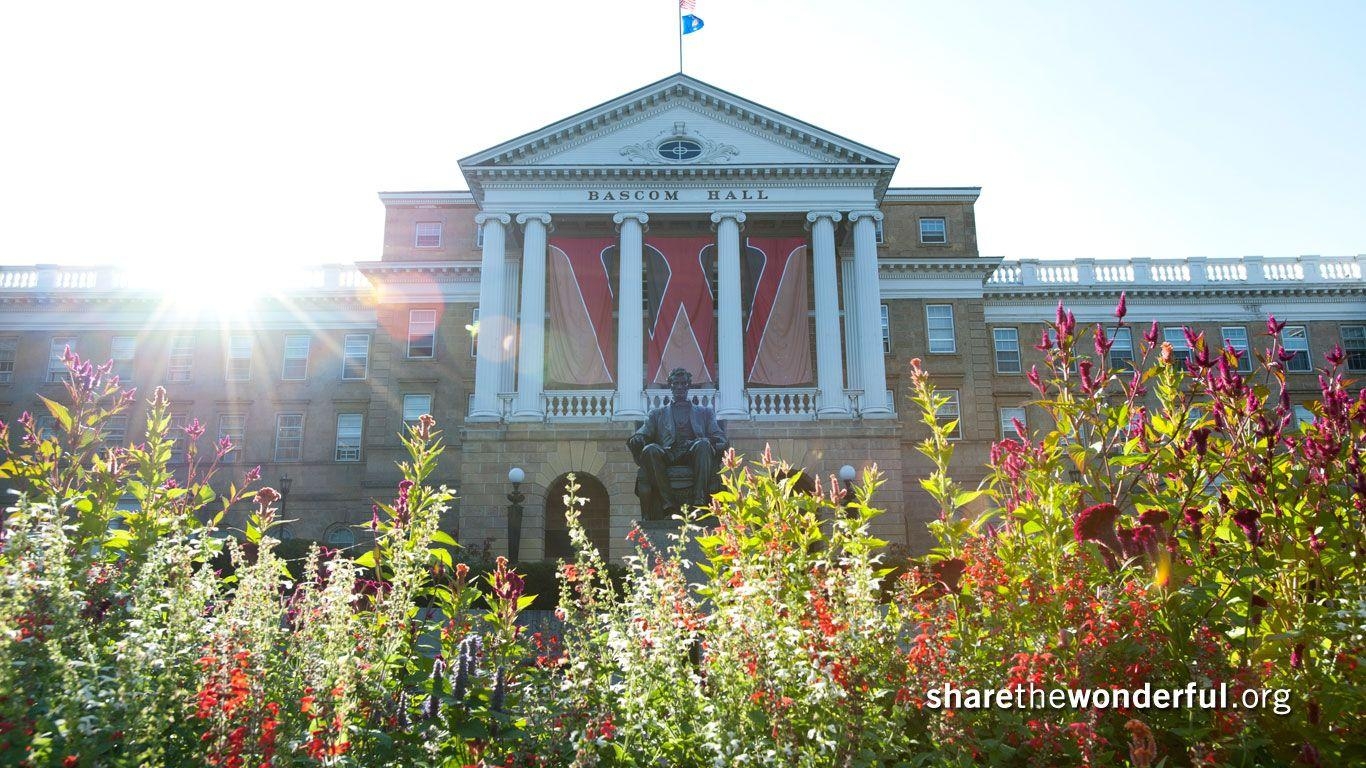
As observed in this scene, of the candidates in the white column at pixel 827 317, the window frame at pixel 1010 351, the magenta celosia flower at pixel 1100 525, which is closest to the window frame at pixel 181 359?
the white column at pixel 827 317

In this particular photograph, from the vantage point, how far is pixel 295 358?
144ft

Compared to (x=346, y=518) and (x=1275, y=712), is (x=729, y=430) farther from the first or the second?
(x=1275, y=712)

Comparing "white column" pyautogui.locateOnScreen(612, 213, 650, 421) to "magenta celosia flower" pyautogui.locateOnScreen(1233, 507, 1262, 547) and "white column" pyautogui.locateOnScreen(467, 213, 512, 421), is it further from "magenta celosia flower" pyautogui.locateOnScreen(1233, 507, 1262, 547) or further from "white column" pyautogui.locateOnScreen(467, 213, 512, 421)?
"magenta celosia flower" pyautogui.locateOnScreen(1233, 507, 1262, 547)

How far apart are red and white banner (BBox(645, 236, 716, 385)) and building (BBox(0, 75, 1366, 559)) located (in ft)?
0.30

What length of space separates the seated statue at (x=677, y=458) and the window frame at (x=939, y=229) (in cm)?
3308

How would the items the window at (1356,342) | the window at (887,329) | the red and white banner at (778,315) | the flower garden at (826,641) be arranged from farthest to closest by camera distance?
the window at (1356,342) → the window at (887,329) → the red and white banner at (778,315) → the flower garden at (826,641)

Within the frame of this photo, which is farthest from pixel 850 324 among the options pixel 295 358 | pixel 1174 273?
pixel 295 358

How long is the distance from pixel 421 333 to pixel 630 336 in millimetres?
14450

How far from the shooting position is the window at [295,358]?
143 feet

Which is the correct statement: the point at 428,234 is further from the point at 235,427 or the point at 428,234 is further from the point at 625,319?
the point at 625,319

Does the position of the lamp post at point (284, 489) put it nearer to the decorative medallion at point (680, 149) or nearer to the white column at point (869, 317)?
the decorative medallion at point (680, 149)

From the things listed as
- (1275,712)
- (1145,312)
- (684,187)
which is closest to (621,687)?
(1275,712)

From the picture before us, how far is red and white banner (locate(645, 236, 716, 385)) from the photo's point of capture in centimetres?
2944

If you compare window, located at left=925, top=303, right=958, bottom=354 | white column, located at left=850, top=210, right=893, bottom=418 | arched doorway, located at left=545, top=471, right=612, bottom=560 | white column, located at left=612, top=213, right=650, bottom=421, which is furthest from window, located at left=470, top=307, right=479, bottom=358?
window, located at left=925, top=303, right=958, bottom=354
